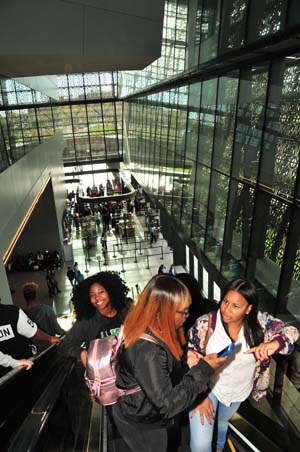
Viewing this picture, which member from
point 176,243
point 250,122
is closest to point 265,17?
point 250,122

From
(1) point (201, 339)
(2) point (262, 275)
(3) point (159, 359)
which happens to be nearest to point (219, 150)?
(2) point (262, 275)

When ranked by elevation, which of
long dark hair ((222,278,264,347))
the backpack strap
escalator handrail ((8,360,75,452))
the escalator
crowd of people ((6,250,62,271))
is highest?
the backpack strap

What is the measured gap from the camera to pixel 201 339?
103 inches

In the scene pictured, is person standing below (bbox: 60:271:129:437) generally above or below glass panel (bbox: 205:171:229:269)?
above

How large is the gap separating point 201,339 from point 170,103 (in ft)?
45.3

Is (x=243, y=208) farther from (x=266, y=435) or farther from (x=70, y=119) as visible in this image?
(x=70, y=119)

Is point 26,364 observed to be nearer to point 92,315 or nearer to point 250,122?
point 92,315

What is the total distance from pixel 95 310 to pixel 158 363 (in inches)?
59.6

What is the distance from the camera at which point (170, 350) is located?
2.01 m

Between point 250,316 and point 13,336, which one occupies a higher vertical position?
point 250,316

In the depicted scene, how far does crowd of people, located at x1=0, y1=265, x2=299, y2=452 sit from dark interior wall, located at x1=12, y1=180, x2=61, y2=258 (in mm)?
17707

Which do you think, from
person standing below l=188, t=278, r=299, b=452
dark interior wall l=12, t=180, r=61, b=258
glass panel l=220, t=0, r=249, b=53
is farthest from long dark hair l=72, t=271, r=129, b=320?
dark interior wall l=12, t=180, r=61, b=258

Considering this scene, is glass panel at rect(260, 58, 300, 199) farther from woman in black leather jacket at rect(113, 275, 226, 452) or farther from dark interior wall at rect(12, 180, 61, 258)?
dark interior wall at rect(12, 180, 61, 258)

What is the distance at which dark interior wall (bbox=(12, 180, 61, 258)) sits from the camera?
21.1 metres
